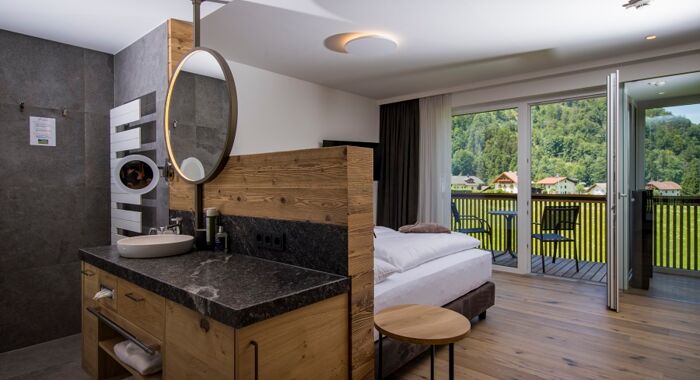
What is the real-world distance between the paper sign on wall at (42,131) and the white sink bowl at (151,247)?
1.47 m

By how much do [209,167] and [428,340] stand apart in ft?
4.44

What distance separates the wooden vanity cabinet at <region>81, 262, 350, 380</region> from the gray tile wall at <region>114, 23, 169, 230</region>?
938 mm

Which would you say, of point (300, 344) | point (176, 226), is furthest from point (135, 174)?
point (300, 344)

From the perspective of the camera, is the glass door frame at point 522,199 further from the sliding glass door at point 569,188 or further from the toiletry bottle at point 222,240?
the toiletry bottle at point 222,240

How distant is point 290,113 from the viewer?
4406mm

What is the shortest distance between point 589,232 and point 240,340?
4.63 m

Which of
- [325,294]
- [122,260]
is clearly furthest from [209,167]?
[325,294]

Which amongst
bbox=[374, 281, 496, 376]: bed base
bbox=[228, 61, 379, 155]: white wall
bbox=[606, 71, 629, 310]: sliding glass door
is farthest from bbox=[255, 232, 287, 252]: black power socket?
bbox=[606, 71, 629, 310]: sliding glass door

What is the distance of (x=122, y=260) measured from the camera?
1752mm

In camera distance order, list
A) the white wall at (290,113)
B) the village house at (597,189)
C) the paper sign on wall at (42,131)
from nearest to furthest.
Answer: the paper sign on wall at (42,131)
the white wall at (290,113)
the village house at (597,189)

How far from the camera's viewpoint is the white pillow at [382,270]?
215 centimetres

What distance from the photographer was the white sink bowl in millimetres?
1784

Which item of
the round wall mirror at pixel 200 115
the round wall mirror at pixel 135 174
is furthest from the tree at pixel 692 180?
the round wall mirror at pixel 135 174

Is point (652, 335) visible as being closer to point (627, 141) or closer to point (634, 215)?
point (634, 215)
